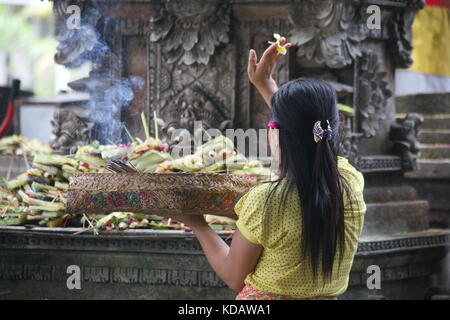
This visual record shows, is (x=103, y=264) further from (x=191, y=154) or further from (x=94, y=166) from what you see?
(x=191, y=154)

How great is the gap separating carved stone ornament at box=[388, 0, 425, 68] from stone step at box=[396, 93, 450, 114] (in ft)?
8.86

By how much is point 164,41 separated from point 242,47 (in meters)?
0.69

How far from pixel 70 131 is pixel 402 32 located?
10.4 ft

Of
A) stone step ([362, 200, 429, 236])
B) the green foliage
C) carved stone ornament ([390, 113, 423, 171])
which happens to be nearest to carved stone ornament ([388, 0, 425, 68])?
carved stone ornament ([390, 113, 423, 171])

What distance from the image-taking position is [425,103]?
10.4 m

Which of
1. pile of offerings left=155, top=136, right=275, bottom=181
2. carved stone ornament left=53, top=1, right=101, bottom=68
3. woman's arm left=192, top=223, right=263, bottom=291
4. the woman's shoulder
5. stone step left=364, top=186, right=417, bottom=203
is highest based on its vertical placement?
carved stone ornament left=53, top=1, right=101, bottom=68

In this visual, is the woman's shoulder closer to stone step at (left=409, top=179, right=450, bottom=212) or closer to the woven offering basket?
the woven offering basket

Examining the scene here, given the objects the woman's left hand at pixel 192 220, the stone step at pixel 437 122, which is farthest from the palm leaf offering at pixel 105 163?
the stone step at pixel 437 122

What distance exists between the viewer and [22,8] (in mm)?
19625

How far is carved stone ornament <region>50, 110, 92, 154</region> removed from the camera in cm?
722

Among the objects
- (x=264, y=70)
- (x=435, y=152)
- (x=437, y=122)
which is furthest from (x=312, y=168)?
(x=437, y=122)

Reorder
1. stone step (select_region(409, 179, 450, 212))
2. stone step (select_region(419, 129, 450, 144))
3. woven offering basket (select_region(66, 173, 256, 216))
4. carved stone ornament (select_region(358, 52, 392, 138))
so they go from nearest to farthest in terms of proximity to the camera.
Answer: woven offering basket (select_region(66, 173, 256, 216)) → carved stone ornament (select_region(358, 52, 392, 138)) → stone step (select_region(409, 179, 450, 212)) → stone step (select_region(419, 129, 450, 144))

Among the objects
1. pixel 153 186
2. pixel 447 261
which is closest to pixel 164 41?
pixel 447 261

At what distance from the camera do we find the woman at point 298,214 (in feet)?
9.75
